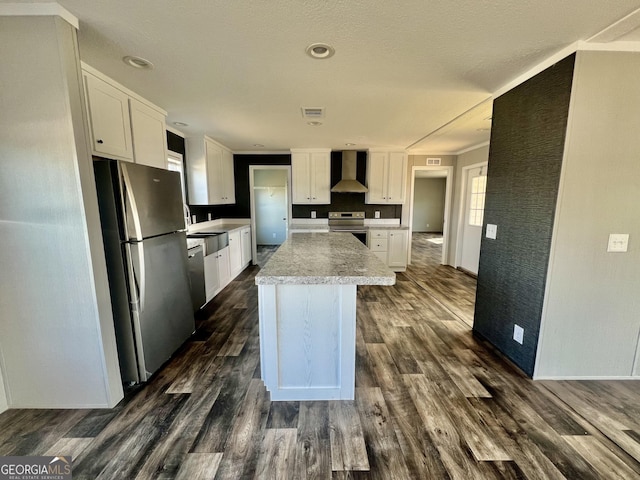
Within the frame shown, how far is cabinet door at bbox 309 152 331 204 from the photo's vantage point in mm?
5211

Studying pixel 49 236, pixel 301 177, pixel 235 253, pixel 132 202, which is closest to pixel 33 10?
pixel 132 202

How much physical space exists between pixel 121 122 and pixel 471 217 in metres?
5.49

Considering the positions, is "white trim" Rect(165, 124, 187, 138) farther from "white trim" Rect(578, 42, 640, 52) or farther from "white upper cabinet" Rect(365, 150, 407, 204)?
"white trim" Rect(578, 42, 640, 52)

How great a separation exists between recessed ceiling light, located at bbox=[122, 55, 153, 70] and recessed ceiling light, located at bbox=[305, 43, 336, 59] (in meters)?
1.17

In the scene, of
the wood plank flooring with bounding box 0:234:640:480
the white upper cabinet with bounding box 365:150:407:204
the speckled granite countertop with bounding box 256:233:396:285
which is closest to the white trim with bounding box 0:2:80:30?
the speckled granite countertop with bounding box 256:233:396:285

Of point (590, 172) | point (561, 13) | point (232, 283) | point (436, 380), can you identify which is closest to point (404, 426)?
point (436, 380)

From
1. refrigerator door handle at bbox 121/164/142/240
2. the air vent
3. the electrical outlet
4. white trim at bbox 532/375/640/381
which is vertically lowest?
white trim at bbox 532/375/640/381

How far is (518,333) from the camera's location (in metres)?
2.21

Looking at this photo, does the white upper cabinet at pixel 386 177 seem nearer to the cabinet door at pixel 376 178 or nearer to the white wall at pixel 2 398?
the cabinet door at pixel 376 178

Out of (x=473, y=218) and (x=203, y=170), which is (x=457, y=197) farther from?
(x=203, y=170)

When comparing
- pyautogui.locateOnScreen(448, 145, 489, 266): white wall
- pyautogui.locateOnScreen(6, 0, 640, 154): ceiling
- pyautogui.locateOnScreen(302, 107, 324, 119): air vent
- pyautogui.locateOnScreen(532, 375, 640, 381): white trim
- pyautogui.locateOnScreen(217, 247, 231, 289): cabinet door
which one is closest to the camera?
pyautogui.locateOnScreen(6, 0, 640, 154): ceiling

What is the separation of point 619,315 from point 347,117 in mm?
3041

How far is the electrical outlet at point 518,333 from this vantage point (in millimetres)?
2175

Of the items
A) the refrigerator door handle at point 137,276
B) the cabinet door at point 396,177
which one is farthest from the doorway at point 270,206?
the refrigerator door handle at point 137,276
